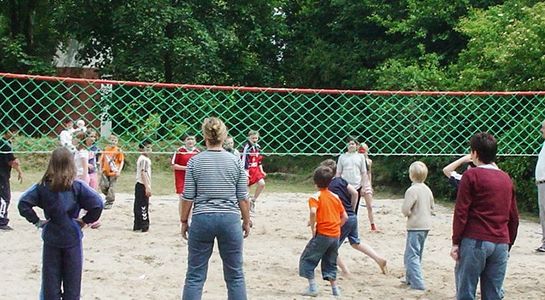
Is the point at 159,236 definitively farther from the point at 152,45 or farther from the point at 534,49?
the point at 152,45

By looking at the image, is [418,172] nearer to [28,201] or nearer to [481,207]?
[481,207]

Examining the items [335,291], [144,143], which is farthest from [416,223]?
[144,143]

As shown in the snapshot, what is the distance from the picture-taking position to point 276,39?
2491 centimetres

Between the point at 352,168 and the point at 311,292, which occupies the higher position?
the point at 352,168

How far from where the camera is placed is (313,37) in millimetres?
23438

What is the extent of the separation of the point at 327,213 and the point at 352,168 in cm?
365

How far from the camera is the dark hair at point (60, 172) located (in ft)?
18.3

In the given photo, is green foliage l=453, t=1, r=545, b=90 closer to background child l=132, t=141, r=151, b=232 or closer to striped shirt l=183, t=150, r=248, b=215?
background child l=132, t=141, r=151, b=232

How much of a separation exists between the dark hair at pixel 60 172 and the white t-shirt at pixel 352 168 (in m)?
5.75

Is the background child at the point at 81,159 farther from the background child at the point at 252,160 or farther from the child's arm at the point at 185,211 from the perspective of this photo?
the child's arm at the point at 185,211

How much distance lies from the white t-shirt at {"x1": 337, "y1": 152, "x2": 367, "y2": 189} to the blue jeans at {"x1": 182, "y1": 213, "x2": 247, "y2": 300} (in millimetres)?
5063

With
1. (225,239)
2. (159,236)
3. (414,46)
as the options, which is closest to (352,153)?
(159,236)

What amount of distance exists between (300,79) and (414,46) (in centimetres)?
461

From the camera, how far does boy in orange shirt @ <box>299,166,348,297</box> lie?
7.32 m
